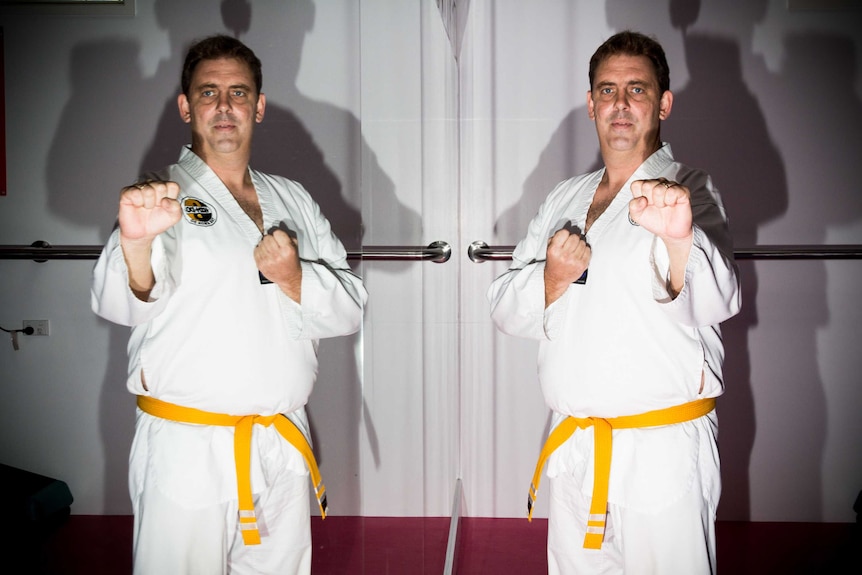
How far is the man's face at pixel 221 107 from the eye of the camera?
0.79m

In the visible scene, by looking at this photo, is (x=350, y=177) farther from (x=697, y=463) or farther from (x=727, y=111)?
(x=727, y=111)

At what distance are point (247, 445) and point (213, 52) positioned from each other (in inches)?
21.7

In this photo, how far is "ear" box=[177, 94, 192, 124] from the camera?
30.2 inches

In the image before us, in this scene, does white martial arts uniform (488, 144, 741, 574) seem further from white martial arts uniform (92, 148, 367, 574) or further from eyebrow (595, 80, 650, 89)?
white martial arts uniform (92, 148, 367, 574)

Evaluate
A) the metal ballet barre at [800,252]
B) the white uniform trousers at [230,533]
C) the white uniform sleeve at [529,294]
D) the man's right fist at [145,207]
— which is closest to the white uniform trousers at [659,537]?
the white uniform sleeve at [529,294]

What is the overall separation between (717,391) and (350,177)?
1044mm

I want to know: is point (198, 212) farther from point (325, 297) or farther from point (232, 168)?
point (325, 297)

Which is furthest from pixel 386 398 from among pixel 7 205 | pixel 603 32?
pixel 603 32

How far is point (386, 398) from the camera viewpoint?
3.98ft

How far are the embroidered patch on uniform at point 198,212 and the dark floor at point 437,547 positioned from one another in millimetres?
354

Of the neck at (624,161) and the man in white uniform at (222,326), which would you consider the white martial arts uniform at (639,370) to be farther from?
the man in white uniform at (222,326)

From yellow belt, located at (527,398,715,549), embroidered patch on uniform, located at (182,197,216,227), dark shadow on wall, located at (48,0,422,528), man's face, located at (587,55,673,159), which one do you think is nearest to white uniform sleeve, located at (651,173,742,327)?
yellow belt, located at (527,398,715,549)

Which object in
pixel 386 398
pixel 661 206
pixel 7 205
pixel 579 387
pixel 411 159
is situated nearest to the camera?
pixel 7 205

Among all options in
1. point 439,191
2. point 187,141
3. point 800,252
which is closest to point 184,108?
point 187,141
